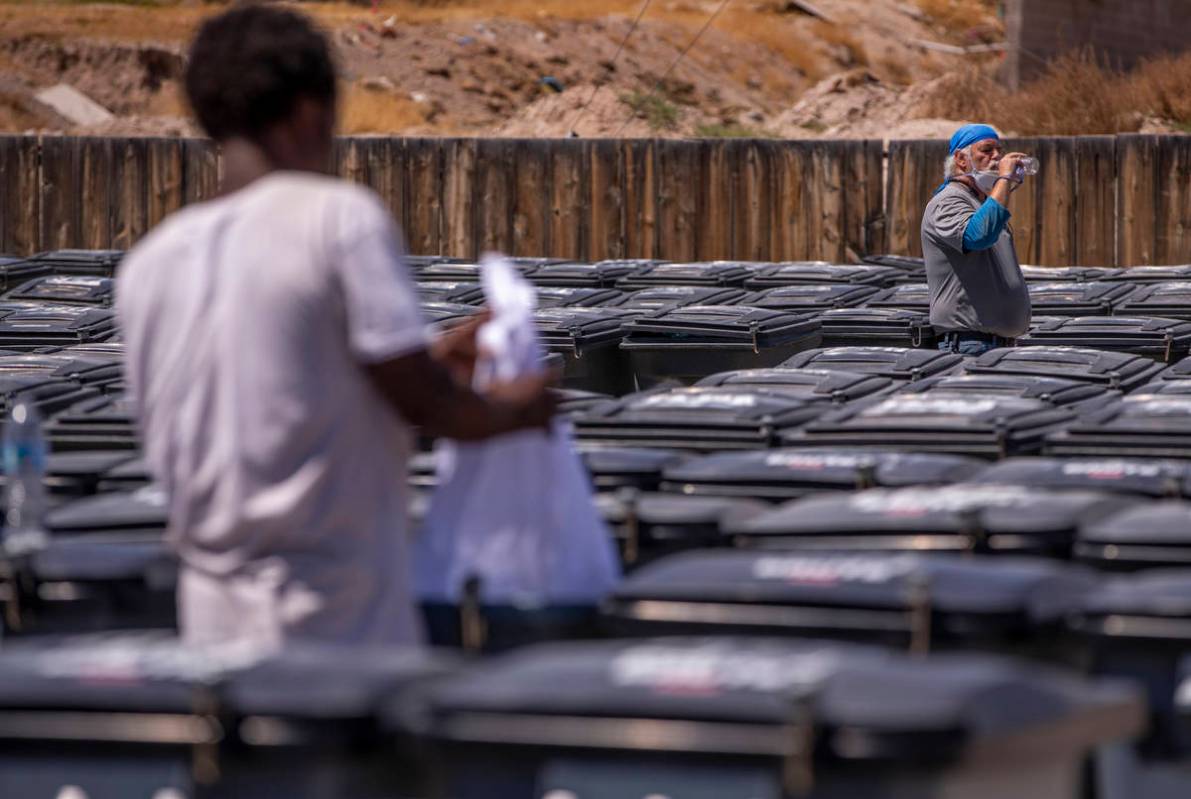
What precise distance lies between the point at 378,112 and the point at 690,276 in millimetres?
22379

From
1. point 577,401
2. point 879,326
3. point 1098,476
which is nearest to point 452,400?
point 1098,476

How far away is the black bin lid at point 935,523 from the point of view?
4.12m

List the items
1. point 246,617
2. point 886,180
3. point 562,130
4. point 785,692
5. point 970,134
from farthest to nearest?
point 562,130
point 886,180
point 970,134
point 246,617
point 785,692

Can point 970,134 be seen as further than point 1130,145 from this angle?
No

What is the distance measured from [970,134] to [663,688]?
7.25 metres

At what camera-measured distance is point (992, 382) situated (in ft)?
22.6

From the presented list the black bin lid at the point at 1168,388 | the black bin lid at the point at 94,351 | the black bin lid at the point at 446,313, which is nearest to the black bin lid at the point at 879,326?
the black bin lid at the point at 446,313

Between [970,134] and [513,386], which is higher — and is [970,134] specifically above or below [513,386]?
above

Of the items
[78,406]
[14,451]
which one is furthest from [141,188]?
[14,451]

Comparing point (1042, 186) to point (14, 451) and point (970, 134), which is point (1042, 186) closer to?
point (970, 134)

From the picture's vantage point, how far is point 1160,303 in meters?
10.4

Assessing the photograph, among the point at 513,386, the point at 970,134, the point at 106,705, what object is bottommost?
the point at 106,705

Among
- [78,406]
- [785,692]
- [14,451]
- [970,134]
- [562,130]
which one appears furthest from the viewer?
[562,130]

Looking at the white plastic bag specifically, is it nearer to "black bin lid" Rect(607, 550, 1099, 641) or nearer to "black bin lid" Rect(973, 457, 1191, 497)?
"black bin lid" Rect(607, 550, 1099, 641)
